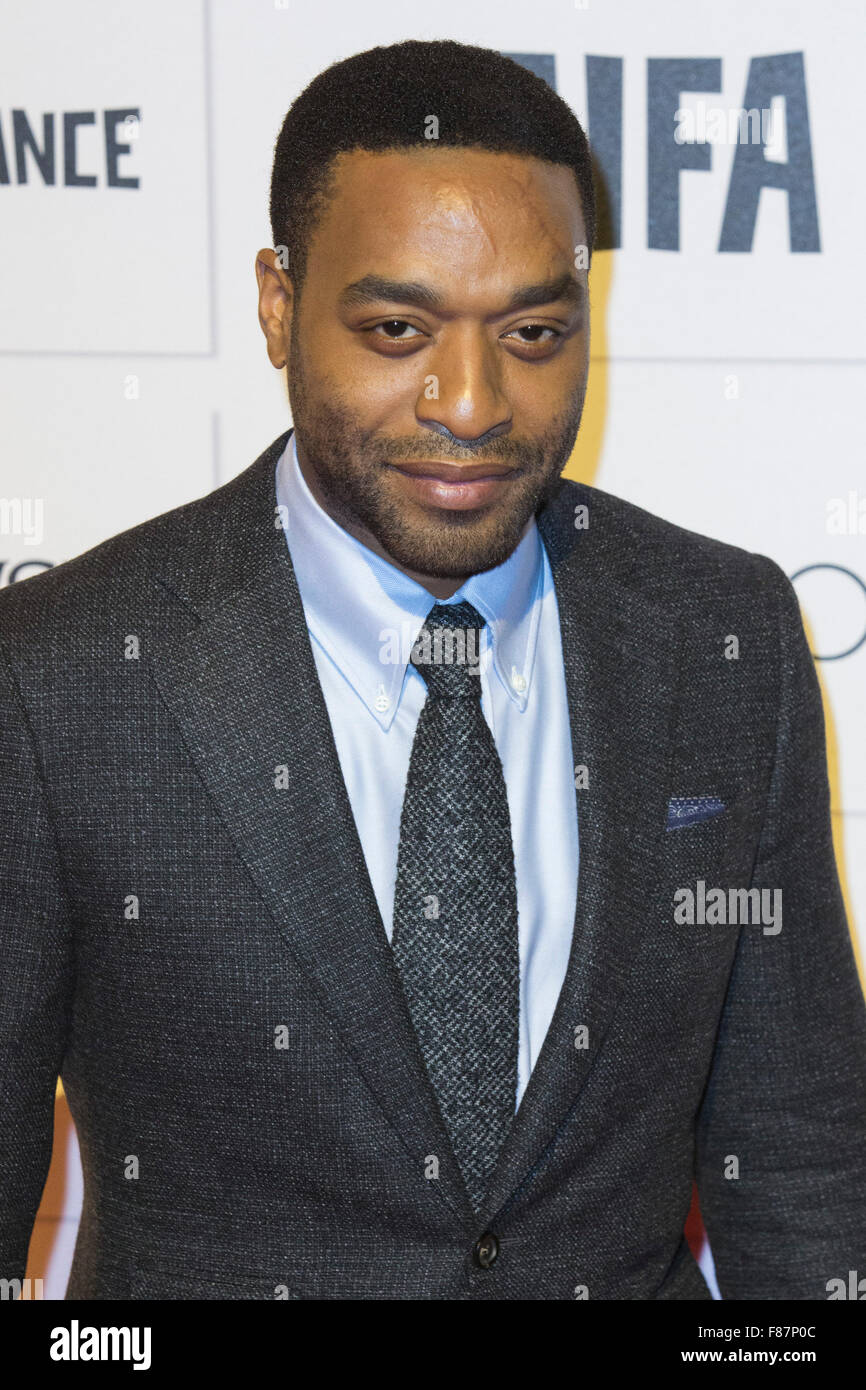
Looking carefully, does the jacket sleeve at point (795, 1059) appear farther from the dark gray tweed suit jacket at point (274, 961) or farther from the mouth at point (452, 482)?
the mouth at point (452, 482)

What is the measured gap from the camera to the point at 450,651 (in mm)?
1872

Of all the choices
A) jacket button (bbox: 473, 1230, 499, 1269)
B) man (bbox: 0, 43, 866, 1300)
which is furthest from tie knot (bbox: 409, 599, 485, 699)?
jacket button (bbox: 473, 1230, 499, 1269)

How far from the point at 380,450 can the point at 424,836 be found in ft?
1.44

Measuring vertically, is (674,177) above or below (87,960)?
above

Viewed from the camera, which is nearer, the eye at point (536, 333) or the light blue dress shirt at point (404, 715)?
the eye at point (536, 333)

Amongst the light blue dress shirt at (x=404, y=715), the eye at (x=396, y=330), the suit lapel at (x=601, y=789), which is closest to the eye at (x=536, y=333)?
the eye at (x=396, y=330)

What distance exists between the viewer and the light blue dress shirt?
186 cm

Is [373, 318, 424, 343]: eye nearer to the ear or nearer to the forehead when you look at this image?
the forehead

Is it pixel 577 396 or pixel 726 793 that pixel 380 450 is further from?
pixel 726 793

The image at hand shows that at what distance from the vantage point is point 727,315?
2.51 m

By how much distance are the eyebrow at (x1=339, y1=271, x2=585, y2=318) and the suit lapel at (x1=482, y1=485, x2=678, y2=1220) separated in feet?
1.42

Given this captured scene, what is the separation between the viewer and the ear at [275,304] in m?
1.89
